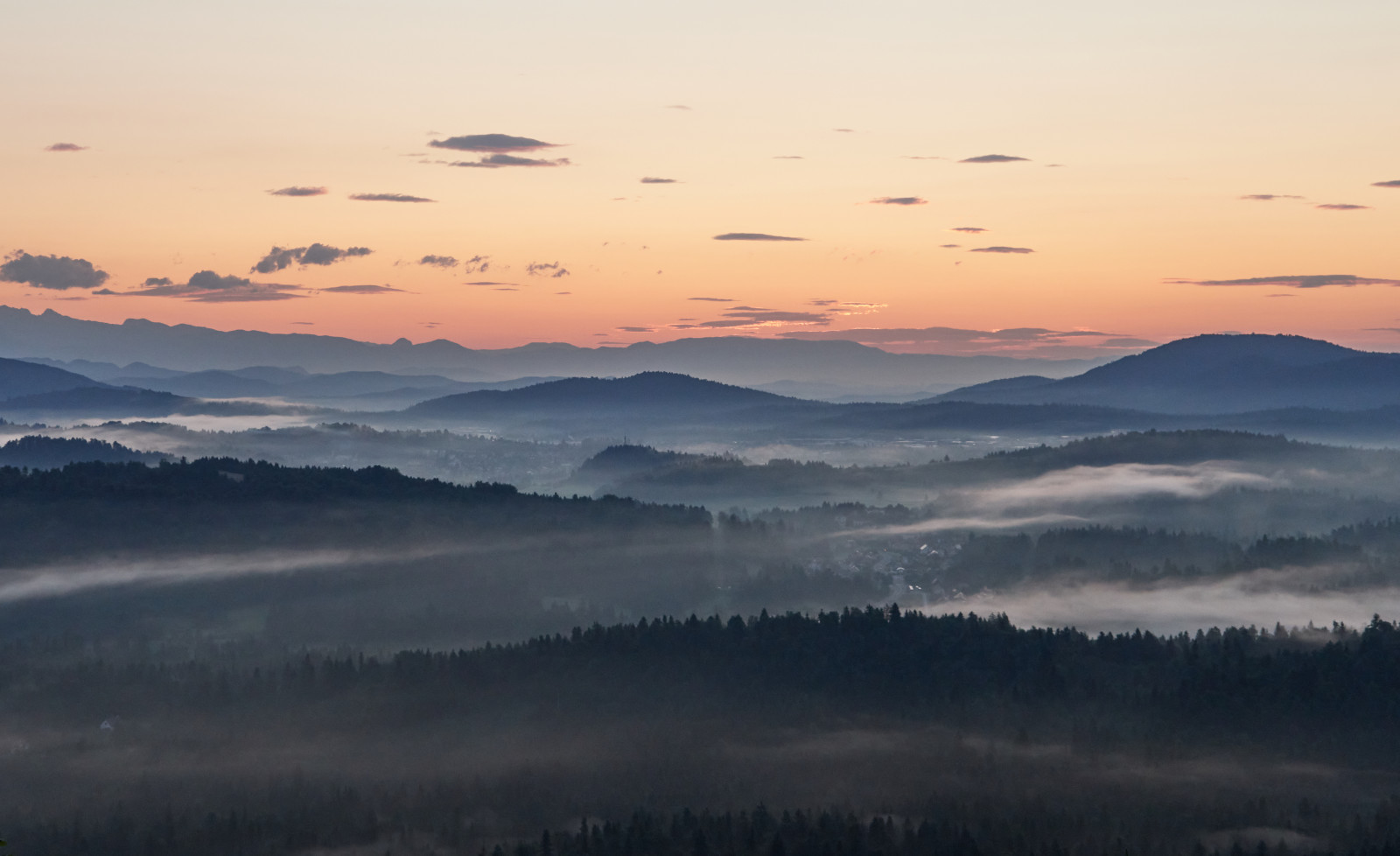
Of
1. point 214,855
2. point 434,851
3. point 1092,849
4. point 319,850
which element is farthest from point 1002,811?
point 214,855

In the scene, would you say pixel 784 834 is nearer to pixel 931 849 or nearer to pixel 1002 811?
pixel 931 849

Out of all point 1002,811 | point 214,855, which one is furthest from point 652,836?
point 214,855

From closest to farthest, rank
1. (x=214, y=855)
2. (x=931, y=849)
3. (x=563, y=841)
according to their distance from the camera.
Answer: (x=931, y=849) → (x=563, y=841) → (x=214, y=855)

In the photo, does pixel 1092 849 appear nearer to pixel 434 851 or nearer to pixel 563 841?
pixel 563 841

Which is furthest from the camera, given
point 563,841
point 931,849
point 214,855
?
point 214,855

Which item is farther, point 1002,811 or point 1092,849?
point 1002,811

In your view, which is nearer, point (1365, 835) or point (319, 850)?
point (1365, 835)

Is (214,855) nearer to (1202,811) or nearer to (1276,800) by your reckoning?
(1202,811)

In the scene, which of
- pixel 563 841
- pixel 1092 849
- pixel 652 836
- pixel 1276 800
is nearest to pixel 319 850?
pixel 563 841
